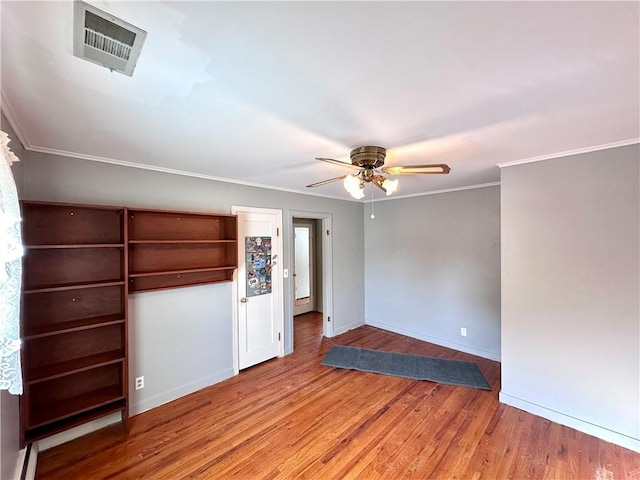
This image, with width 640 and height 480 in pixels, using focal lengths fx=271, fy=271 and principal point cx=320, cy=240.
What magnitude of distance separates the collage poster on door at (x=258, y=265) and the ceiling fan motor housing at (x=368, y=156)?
1.97m

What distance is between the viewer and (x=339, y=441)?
7.47ft

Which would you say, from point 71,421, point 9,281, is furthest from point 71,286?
point 9,281

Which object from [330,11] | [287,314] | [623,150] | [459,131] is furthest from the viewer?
[287,314]

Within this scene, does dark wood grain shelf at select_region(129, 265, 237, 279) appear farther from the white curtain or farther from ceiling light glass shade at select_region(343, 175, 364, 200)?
ceiling light glass shade at select_region(343, 175, 364, 200)

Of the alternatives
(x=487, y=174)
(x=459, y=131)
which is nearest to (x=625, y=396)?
(x=487, y=174)

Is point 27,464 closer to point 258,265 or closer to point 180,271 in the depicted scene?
point 180,271

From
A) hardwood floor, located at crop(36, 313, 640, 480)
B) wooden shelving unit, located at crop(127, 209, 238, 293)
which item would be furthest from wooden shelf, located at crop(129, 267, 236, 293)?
hardwood floor, located at crop(36, 313, 640, 480)

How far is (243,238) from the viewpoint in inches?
138

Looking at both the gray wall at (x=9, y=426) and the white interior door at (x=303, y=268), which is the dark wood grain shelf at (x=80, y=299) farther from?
the white interior door at (x=303, y=268)

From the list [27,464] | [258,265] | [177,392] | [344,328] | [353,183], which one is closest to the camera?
[27,464]

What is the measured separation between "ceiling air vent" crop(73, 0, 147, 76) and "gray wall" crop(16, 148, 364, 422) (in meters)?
1.72

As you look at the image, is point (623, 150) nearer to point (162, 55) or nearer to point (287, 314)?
point (162, 55)

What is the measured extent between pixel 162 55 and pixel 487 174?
3.32 m

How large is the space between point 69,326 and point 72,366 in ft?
1.08
